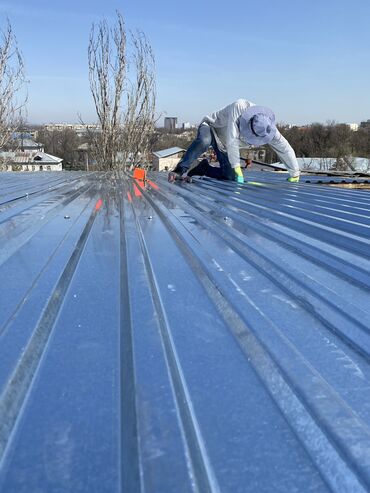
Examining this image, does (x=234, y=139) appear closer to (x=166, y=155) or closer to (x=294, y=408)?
(x=294, y=408)

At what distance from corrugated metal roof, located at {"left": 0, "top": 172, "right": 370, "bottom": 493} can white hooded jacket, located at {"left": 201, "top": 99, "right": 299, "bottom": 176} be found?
3072mm

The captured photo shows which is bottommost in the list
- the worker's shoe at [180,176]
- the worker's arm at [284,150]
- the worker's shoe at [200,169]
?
the worker's shoe at [180,176]

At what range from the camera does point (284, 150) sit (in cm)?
534

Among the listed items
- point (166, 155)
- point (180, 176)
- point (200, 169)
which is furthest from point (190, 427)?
point (166, 155)

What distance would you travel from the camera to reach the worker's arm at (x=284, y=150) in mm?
5234

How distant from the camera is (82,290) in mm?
1514

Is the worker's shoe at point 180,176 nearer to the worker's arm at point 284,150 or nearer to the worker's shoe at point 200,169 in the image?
the worker's shoe at point 200,169

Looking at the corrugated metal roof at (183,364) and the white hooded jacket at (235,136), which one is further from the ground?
the white hooded jacket at (235,136)

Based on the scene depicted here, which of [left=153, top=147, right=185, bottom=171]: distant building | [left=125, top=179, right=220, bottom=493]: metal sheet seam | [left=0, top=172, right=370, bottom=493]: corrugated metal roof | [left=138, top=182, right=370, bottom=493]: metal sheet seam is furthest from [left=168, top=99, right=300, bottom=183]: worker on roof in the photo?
[left=153, top=147, right=185, bottom=171]: distant building

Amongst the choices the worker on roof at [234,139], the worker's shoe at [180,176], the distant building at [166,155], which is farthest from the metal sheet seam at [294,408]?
the distant building at [166,155]

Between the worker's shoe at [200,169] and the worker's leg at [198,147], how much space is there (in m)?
0.22

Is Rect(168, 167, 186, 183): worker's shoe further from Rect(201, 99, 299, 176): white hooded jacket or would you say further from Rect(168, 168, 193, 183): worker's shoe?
Rect(201, 99, 299, 176): white hooded jacket

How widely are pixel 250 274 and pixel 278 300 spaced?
0.27 m

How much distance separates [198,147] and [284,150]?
1.07m
